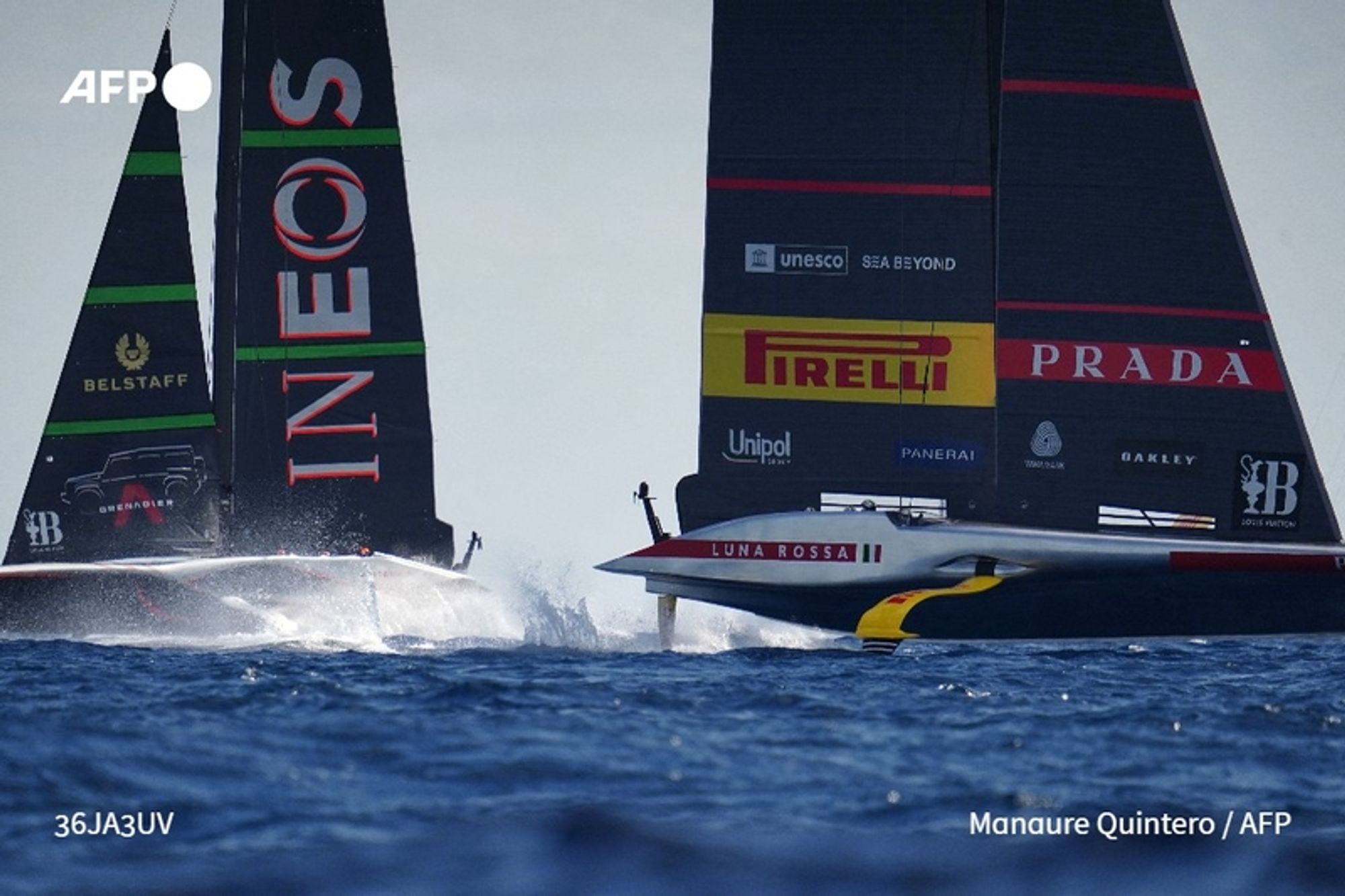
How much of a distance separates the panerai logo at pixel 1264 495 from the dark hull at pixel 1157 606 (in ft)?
4.49

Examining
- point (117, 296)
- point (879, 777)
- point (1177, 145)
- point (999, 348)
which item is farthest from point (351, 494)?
point (879, 777)

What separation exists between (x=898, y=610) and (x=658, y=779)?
31.1 feet

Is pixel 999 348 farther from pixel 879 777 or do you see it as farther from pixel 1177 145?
pixel 879 777

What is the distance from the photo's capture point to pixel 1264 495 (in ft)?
69.5

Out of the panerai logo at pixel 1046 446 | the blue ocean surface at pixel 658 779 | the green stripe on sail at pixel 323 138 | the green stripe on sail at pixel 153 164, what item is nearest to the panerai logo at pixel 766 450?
the panerai logo at pixel 1046 446

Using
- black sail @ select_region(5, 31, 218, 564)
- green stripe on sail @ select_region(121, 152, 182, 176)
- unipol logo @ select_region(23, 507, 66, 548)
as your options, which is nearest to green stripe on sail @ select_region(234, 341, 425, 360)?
black sail @ select_region(5, 31, 218, 564)

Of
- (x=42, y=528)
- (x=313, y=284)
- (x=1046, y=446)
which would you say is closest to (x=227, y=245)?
(x=313, y=284)

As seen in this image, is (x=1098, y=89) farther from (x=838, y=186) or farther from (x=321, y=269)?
(x=321, y=269)

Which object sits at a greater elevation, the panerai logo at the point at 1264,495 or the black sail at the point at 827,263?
the black sail at the point at 827,263

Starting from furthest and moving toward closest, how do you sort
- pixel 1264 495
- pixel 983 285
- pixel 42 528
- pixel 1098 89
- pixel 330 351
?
1. pixel 330 351
2. pixel 42 528
3. pixel 983 285
4. pixel 1098 89
5. pixel 1264 495

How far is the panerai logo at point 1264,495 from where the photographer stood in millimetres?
21172

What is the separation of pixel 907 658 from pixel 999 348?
3.81 meters

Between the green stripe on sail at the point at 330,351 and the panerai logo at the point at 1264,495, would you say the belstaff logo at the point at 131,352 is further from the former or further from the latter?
the panerai logo at the point at 1264,495

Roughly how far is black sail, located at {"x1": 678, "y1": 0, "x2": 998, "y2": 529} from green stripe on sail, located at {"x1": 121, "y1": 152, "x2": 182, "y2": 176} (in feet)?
28.8
